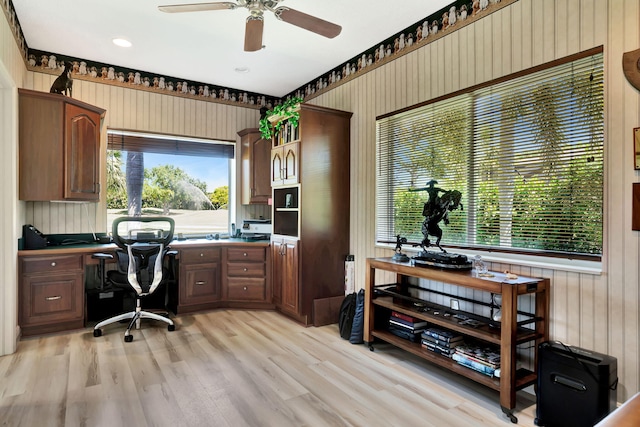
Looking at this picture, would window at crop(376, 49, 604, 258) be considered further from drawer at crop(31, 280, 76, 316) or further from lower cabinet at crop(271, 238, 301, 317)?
drawer at crop(31, 280, 76, 316)

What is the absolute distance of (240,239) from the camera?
15.2 ft

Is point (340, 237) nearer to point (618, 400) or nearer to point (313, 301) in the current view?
point (313, 301)

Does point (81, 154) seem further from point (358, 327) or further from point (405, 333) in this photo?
point (405, 333)

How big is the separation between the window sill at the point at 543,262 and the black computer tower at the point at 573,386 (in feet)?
1.52

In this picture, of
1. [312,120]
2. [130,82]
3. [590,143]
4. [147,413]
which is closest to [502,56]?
[590,143]

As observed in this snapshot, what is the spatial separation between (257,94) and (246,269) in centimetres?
250

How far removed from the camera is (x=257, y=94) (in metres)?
5.15

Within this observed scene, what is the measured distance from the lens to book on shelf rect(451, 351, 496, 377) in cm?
228

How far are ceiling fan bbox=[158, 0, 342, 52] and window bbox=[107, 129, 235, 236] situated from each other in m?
2.49

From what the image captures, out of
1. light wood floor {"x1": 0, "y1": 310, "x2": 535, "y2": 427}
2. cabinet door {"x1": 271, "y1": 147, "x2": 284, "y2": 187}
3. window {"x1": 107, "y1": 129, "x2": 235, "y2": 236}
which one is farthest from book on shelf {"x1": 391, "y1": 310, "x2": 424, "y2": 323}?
window {"x1": 107, "y1": 129, "x2": 235, "y2": 236}

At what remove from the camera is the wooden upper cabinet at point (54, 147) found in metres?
3.29

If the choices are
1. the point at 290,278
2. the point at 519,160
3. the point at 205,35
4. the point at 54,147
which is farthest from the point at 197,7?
the point at 290,278

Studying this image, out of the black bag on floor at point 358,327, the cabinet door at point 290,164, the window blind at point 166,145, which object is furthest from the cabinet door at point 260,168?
the black bag on floor at point 358,327

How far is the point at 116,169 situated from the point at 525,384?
4.54 metres
